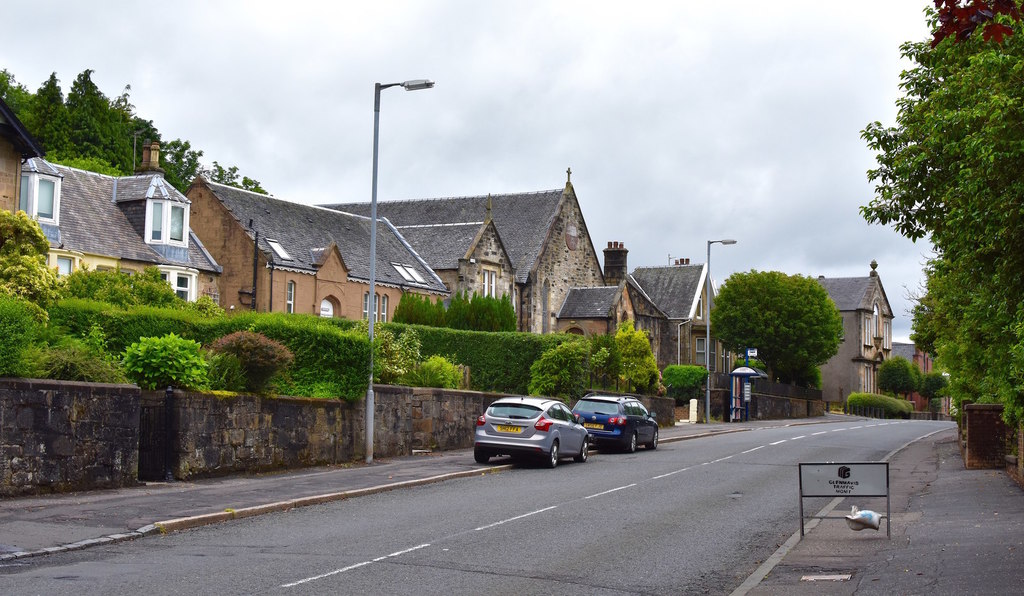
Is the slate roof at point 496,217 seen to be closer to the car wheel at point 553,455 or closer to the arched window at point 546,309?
the arched window at point 546,309

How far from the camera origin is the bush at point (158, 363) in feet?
60.3

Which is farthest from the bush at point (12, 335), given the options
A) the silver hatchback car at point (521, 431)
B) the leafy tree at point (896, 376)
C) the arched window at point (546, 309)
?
the leafy tree at point (896, 376)

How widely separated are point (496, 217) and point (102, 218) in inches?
1156

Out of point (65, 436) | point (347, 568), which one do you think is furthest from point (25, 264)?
point (347, 568)

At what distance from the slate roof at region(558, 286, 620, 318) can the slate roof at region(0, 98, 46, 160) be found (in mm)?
34484

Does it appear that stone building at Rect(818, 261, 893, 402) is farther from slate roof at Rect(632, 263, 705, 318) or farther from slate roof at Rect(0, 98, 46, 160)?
slate roof at Rect(0, 98, 46, 160)

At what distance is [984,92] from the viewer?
12.5m

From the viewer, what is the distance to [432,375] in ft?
95.7

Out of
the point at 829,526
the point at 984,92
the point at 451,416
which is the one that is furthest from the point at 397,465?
the point at 984,92

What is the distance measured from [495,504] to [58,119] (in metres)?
53.0

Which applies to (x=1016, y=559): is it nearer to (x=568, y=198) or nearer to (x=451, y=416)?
(x=451, y=416)

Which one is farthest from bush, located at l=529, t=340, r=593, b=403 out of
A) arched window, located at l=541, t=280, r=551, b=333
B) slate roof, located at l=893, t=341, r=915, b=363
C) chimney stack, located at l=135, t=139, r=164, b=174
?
slate roof, located at l=893, t=341, r=915, b=363

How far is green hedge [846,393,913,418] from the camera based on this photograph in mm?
81125

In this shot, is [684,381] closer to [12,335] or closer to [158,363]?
[158,363]
